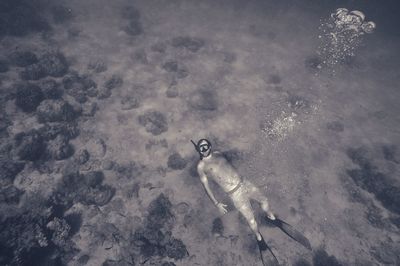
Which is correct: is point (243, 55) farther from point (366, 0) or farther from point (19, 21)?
point (366, 0)

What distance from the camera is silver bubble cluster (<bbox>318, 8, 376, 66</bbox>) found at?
20.7m

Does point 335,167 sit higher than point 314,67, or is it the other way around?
point 314,67

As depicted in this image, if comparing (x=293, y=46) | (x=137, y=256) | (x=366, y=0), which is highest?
(x=366, y=0)

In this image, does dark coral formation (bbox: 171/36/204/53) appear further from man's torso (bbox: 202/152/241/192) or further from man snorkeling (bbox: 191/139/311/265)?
man's torso (bbox: 202/152/241/192)

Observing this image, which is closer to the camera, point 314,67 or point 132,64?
point 132,64

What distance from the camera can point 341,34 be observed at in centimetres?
2475

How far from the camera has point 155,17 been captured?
21.7 metres

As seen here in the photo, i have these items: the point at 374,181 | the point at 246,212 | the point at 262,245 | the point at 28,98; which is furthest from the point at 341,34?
the point at 28,98

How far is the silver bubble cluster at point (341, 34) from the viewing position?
2072 centimetres

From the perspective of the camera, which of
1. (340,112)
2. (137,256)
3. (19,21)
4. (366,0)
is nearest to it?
(137,256)

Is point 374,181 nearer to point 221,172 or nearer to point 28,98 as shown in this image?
point 221,172

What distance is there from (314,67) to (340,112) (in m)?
4.65

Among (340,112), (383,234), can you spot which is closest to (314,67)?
(340,112)

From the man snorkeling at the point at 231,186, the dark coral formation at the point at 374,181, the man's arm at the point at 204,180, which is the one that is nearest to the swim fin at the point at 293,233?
the man snorkeling at the point at 231,186
